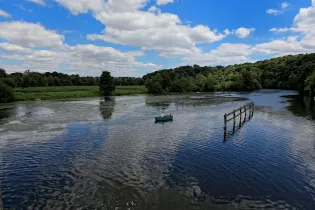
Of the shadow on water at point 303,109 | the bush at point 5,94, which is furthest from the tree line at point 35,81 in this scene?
the shadow on water at point 303,109

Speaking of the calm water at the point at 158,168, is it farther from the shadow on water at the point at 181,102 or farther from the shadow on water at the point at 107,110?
the shadow on water at the point at 181,102

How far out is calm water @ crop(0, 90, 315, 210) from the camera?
17.3 metres

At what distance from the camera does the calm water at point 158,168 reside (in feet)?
56.9

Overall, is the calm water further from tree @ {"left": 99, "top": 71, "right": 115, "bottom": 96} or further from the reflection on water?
tree @ {"left": 99, "top": 71, "right": 115, "bottom": 96}

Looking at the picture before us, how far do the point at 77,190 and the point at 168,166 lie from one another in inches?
330

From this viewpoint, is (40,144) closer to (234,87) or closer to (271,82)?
(234,87)

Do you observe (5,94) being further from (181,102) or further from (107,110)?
(181,102)

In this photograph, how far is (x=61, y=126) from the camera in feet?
146

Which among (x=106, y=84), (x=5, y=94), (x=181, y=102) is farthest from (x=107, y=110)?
(x=106, y=84)

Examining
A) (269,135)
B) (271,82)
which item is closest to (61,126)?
(269,135)

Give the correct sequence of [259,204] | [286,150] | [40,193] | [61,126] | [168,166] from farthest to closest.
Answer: [61,126]
[286,150]
[168,166]
[40,193]
[259,204]

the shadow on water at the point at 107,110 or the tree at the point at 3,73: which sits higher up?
the tree at the point at 3,73

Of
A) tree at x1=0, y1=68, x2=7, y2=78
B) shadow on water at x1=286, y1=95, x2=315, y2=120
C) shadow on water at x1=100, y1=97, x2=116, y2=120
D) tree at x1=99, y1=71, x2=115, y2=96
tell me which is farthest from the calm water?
tree at x1=0, y1=68, x2=7, y2=78

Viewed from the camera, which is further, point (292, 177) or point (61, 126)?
point (61, 126)
